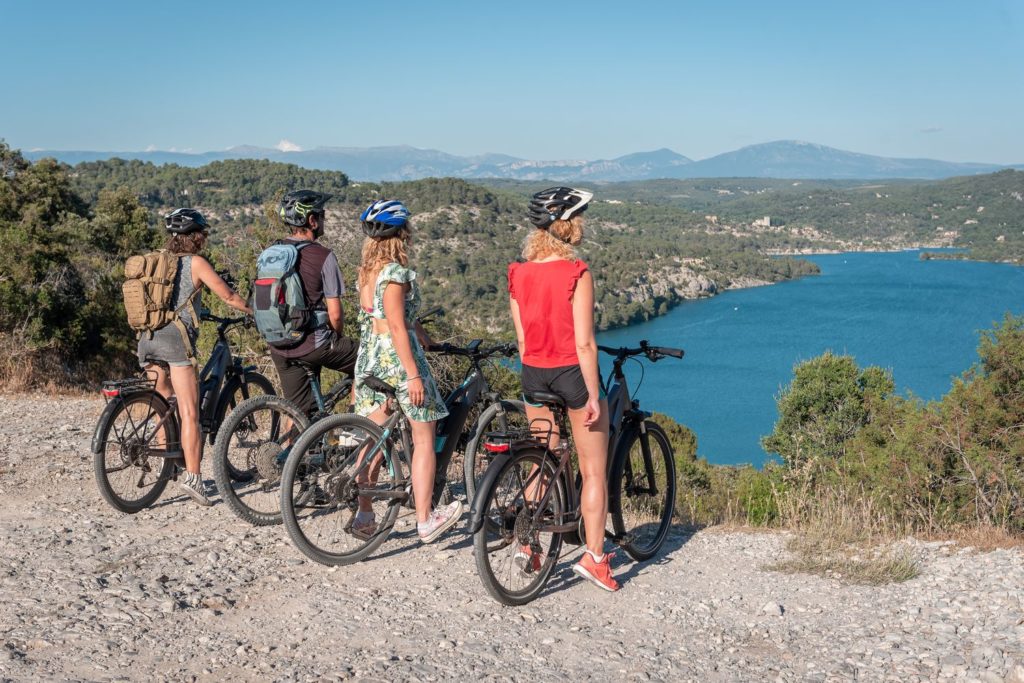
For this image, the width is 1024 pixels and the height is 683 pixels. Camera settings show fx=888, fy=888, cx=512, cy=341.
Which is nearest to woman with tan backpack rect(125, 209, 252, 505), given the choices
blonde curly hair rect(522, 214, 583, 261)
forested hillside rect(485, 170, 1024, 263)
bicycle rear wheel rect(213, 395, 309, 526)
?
bicycle rear wheel rect(213, 395, 309, 526)

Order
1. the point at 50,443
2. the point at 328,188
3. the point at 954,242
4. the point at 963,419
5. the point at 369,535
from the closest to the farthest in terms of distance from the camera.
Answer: the point at 369,535 → the point at 50,443 → the point at 963,419 → the point at 328,188 → the point at 954,242

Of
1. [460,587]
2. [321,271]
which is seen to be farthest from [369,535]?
[321,271]

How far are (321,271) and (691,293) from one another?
11303 centimetres

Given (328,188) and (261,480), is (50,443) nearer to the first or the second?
(261,480)

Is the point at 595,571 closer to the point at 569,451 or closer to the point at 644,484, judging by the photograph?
the point at 569,451

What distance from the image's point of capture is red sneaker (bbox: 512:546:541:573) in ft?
13.3

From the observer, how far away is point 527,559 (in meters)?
4.09

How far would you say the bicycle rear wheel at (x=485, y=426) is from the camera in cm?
477

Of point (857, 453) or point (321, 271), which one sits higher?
point (321, 271)

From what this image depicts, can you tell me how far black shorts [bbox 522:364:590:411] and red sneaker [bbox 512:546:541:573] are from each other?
70 centimetres

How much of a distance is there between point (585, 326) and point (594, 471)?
784mm

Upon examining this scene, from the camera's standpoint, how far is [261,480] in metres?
5.11

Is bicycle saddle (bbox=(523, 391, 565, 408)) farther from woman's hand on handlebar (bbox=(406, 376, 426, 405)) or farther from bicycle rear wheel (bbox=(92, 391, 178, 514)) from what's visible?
bicycle rear wheel (bbox=(92, 391, 178, 514))

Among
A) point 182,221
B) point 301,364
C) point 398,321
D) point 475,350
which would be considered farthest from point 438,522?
point 182,221
